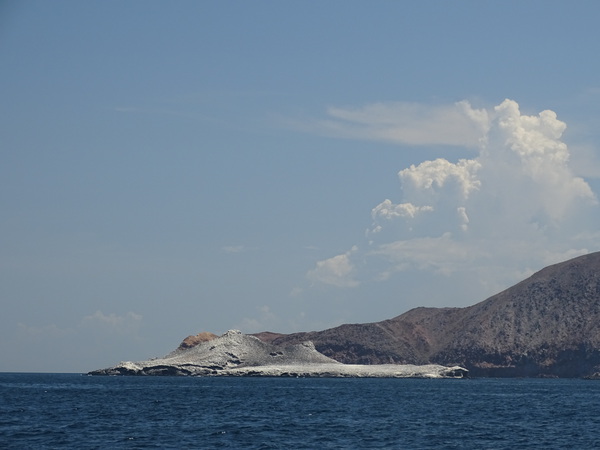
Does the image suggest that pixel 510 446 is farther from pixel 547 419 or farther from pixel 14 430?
pixel 14 430

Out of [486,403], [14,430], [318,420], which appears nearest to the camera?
[14,430]

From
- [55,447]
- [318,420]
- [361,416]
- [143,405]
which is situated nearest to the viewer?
[55,447]

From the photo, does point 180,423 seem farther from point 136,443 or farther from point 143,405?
point 143,405

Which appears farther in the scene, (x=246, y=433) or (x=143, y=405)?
(x=143, y=405)

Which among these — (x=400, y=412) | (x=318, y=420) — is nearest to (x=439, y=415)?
(x=400, y=412)

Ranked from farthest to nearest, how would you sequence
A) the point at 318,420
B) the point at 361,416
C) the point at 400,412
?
the point at 400,412 < the point at 361,416 < the point at 318,420

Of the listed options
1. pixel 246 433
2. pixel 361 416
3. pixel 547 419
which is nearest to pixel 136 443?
pixel 246 433

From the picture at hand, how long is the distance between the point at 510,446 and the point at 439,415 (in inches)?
1143

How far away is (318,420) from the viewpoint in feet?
286

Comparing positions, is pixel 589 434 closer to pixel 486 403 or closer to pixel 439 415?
pixel 439 415

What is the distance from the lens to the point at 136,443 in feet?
213

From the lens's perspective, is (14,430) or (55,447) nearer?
(55,447)

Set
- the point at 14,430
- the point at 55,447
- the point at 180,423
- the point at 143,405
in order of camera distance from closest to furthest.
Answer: the point at 55,447 < the point at 14,430 < the point at 180,423 < the point at 143,405

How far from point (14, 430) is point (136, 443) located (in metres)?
14.2
